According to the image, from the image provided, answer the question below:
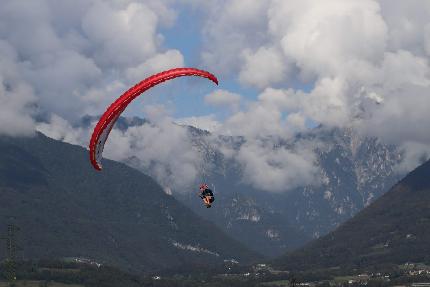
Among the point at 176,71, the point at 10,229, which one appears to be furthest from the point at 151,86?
the point at 10,229

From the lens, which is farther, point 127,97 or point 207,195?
point 207,195

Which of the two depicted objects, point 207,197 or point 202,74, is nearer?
point 202,74

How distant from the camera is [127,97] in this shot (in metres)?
110

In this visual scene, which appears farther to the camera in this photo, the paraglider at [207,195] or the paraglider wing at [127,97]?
the paraglider at [207,195]

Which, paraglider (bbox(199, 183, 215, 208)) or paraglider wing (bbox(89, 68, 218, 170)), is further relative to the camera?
paraglider (bbox(199, 183, 215, 208))

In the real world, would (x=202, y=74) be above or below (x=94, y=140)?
above

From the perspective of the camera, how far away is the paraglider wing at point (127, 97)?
110m

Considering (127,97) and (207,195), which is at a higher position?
(127,97)

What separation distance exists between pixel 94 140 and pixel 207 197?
17.7m

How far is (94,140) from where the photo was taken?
110750 millimetres

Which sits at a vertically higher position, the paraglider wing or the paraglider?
the paraglider wing

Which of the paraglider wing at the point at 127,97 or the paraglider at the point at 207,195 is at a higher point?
the paraglider wing at the point at 127,97

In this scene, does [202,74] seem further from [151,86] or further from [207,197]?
[207,197]

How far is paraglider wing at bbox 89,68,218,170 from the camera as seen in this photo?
110000 mm
